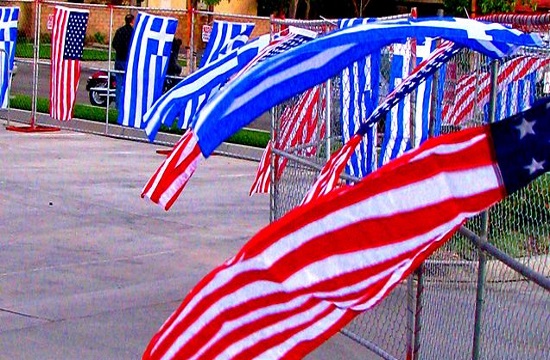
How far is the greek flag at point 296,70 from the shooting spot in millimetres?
3973

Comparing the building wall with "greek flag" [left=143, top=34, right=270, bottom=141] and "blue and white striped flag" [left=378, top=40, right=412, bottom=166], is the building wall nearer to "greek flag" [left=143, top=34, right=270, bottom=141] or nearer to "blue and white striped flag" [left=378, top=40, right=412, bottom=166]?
"blue and white striped flag" [left=378, top=40, right=412, bottom=166]

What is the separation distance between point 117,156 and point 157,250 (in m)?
6.71

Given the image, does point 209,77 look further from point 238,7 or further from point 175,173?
point 238,7

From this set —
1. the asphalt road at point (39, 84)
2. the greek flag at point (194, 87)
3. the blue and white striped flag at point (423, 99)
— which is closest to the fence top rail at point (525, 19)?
the blue and white striped flag at point (423, 99)

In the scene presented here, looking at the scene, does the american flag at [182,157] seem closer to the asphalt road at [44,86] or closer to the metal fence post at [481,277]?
the metal fence post at [481,277]

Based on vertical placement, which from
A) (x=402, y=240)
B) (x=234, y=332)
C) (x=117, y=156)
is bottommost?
(x=117, y=156)

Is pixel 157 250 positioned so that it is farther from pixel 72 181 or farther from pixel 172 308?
pixel 72 181

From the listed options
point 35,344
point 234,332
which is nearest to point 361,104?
point 35,344

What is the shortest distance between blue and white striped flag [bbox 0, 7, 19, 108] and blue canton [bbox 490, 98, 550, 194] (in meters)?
16.5

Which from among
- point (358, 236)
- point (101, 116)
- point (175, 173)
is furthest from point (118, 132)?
point (358, 236)

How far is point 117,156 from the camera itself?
17.3m

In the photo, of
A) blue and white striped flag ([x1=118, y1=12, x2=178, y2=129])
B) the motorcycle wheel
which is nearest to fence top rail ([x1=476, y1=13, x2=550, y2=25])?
blue and white striped flag ([x1=118, y1=12, x2=178, y2=129])

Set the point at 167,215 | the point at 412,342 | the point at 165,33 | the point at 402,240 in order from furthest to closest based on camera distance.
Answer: the point at 165,33 → the point at 167,215 → the point at 412,342 → the point at 402,240

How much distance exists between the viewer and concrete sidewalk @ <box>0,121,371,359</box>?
314 inches
